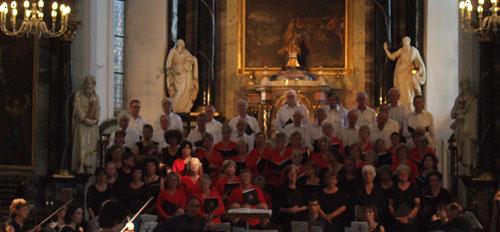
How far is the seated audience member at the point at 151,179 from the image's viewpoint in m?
16.7

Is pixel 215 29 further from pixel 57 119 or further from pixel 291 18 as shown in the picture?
A: pixel 57 119

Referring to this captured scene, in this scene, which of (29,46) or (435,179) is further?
(29,46)

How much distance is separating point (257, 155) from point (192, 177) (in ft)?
4.75

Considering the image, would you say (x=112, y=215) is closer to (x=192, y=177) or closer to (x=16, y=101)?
(x=192, y=177)

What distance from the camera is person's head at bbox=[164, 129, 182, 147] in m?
18.2

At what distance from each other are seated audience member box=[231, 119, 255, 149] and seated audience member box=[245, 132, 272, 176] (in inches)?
15.5

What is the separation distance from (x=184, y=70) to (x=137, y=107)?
557cm

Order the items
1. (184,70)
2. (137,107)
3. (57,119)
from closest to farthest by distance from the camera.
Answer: (137,107) → (57,119) → (184,70)

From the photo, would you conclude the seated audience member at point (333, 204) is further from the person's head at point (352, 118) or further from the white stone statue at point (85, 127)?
the white stone statue at point (85, 127)

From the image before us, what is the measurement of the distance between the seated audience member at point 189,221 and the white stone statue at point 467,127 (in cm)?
704

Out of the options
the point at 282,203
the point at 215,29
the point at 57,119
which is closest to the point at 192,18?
the point at 215,29

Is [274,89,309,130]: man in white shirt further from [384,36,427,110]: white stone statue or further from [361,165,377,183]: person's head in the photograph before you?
[384,36,427,110]: white stone statue

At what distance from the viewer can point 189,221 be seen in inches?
591

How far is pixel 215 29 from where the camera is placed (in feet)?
86.8
